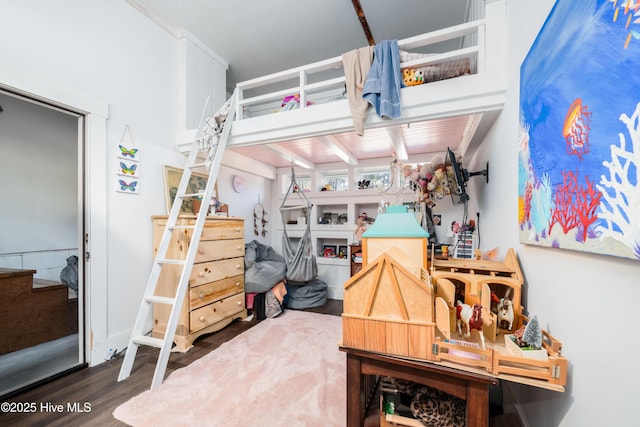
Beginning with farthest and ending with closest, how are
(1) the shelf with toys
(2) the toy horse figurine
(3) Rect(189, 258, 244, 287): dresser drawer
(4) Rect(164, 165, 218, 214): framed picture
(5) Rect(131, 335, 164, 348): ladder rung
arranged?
(1) the shelf with toys
(4) Rect(164, 165, 218, 214): framed picture
(3) Rect(189, 258, 244, 287): dresser drawer
(5) Rect(131, 335, 164, 348): ladder rung
(2) the toy horse figurine

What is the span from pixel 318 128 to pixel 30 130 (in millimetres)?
3137

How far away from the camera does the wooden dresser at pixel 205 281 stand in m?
2.25

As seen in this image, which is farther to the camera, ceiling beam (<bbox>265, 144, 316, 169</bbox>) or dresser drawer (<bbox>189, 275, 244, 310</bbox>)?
ceiling beam (<bbox>265, 144, 316, 169</bbox>)

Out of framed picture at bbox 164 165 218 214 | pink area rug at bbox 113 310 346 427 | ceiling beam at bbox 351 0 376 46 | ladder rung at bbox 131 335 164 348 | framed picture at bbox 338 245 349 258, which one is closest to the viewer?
pink area rug at bbox 113 310 346 427

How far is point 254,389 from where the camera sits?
1.64 m

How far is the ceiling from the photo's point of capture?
2.46m

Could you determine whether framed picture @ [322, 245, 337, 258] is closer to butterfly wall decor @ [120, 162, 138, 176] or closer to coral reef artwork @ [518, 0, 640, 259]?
butterfly wall decor @ [120, 162, 138, 176]

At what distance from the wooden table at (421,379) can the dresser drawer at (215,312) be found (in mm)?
1794

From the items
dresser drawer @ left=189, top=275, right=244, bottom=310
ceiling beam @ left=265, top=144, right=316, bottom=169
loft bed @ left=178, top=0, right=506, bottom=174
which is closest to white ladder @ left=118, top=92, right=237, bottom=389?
dresser drawer @ left=189, top=275, right=244, bottom=310

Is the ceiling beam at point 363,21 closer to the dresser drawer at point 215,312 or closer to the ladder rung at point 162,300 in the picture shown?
the ladder rung at point 162,300

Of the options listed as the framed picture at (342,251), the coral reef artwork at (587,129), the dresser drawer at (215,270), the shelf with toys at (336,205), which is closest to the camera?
the coral reef artwork at (587,129)

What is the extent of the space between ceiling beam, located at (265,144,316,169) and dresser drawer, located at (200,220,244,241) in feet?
3.09

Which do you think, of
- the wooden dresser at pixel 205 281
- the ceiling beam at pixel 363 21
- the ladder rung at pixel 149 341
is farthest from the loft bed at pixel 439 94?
the ladder rung at pixel 149 341

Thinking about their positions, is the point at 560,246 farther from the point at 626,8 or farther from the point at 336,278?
the point at 336,278
